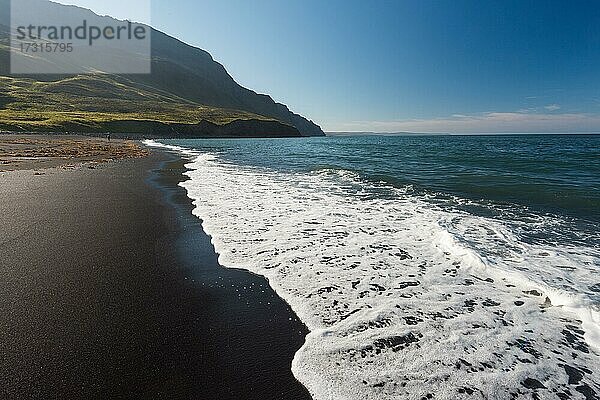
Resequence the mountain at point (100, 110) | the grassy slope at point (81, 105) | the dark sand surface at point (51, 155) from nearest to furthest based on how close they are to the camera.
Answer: the dark sand surface at point (51, 155)
the grassy slope at point (81, 105)
the mountain at point (100, 110)

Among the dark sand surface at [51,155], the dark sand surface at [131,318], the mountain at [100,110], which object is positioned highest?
the mountain at [100,110]

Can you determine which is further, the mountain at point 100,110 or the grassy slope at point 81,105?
the mountain at point 100,110

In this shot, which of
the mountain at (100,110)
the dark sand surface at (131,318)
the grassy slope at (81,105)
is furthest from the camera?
the mountain at (100,110)

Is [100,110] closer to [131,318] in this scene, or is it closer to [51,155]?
[51,155]

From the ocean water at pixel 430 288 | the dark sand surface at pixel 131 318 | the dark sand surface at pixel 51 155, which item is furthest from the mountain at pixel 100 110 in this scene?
the ocean water at pixel 430 288

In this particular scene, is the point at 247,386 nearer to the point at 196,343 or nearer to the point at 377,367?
the point at 196,343

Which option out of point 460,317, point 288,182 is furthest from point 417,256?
point 288,182

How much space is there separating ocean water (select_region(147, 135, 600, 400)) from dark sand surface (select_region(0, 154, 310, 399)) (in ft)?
1.55

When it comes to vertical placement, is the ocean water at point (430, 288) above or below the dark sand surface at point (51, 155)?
below

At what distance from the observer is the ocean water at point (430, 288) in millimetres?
3756

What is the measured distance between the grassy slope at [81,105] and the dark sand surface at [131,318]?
71638 millimetres

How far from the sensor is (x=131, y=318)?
461 cm

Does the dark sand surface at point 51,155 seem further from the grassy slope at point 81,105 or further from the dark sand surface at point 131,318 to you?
the grassy slope at point 81,105

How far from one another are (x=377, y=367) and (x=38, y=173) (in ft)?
60.1
